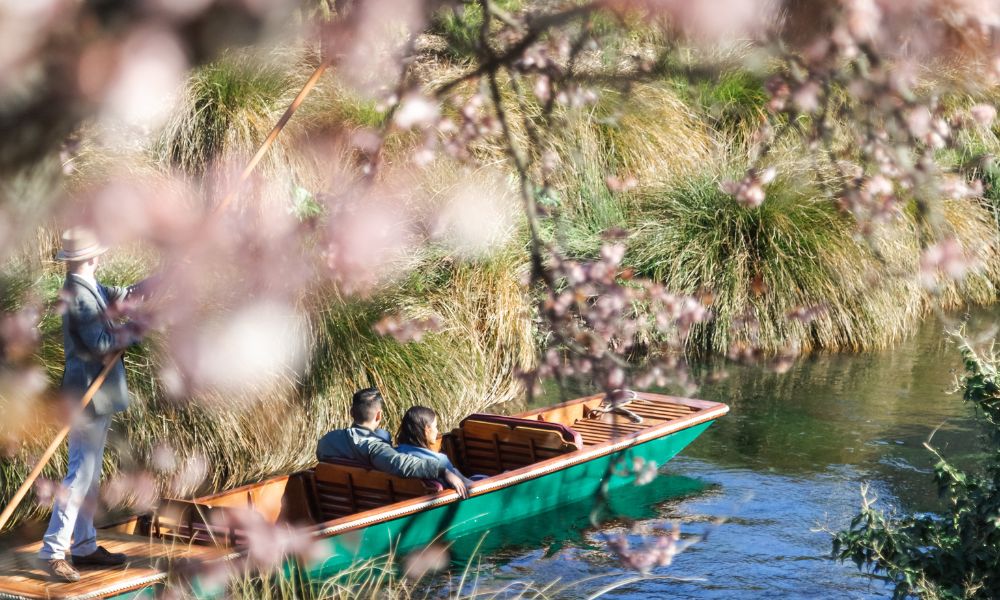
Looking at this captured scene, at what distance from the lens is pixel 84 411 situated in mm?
5227

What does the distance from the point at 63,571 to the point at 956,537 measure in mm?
3847

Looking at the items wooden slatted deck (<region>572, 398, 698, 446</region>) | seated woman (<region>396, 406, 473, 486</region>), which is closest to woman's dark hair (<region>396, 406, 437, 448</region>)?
seated woman (<region>396, 406, 473, 486</region>)

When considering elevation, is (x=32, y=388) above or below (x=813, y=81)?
below

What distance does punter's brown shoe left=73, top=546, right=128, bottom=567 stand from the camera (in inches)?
223

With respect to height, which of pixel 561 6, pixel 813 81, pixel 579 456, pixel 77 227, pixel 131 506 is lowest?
pixel 131 506

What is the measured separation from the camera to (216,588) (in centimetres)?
521

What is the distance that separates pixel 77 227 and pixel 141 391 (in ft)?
18.2

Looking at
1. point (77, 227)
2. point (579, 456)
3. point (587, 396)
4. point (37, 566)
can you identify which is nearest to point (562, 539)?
point (579, 456)

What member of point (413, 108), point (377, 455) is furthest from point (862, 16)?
point (377, 455)

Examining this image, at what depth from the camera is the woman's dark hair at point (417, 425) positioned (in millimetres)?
6996

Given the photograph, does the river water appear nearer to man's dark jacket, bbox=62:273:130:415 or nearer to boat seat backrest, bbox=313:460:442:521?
boat seat backrest, bbox=313:460:442:521

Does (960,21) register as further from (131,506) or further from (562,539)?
(131,506)

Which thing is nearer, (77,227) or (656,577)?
(77,227)

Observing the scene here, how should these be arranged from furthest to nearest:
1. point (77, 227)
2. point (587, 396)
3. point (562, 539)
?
point (587, 396), point (562, 539), point (77, 227)
